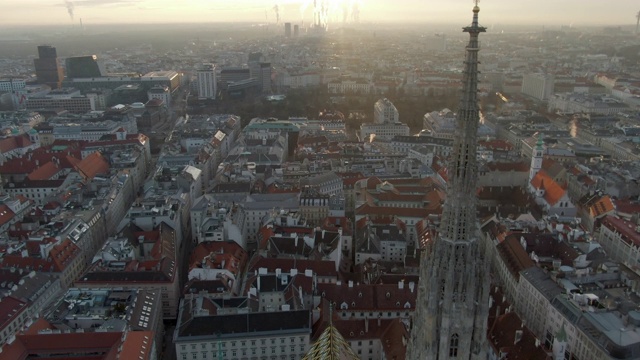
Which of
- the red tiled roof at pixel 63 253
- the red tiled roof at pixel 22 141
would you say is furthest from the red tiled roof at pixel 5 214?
the red tiled roof at pixel 22 141

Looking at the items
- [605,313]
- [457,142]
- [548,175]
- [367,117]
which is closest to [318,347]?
[457,142]

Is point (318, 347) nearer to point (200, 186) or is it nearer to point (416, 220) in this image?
point (416, 220)

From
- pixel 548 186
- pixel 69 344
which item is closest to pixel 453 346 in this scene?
pixel 69 344

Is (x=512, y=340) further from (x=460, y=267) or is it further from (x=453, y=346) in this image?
(x=460, y=267)

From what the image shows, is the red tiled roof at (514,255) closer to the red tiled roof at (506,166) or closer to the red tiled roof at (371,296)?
the red tiled roof at (371,296)

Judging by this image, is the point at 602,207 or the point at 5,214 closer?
the point at 5,214
